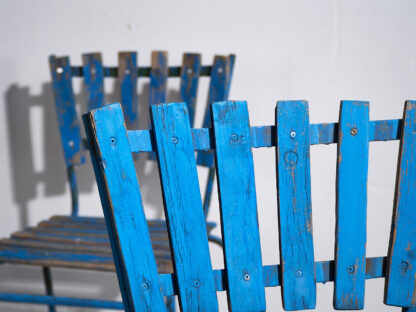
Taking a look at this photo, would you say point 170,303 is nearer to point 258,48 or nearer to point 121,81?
point 121,81

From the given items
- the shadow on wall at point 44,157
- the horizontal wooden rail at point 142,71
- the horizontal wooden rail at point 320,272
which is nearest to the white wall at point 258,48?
the shadow on wall at point 44,157

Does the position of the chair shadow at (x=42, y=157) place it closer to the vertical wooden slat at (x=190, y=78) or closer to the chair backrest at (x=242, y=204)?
the vertical wooden slat at (x=190, y=78)

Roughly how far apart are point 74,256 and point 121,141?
0.74m

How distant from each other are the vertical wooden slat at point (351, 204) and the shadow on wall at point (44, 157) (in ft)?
4.21

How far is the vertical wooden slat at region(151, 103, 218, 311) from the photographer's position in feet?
2.65

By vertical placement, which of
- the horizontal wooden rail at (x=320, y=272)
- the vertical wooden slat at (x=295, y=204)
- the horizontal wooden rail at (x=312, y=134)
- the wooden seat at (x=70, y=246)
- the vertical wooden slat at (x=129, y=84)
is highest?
the vertical wooden slat at (x=129, y=84)

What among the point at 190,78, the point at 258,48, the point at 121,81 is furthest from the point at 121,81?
the point at 258,48

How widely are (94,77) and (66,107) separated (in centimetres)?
14

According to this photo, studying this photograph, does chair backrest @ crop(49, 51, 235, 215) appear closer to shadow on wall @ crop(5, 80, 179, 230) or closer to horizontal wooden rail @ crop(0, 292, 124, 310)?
shadow on wall @ crop(5, 80, 179, 230)

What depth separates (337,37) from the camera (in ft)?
6.69

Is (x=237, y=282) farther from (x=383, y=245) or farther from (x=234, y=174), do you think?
(x=383, y=245)

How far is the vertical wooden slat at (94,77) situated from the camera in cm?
186

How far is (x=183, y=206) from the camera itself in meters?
0.85

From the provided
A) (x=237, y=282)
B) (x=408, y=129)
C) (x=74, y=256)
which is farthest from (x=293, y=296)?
(x=74, y=256)
